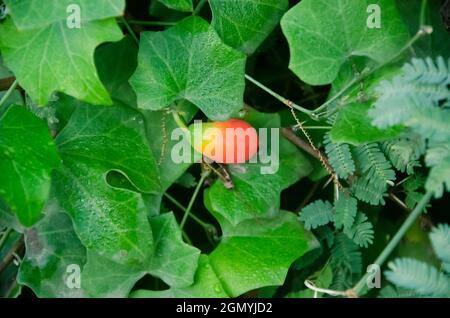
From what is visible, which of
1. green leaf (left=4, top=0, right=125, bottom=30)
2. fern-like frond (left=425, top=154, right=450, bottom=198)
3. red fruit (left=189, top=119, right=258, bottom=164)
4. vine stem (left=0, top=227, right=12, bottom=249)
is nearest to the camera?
fern-like frond (left=425, top=154, right=450, bottom=198)

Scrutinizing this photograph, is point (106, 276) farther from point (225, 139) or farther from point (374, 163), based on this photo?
point (374, 163)

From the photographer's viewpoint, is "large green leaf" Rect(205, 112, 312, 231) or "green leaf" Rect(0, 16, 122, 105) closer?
"green leaf" Rect(0, 16, 122, 105)

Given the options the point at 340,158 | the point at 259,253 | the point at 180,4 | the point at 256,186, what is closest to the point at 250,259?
the point at 259,253

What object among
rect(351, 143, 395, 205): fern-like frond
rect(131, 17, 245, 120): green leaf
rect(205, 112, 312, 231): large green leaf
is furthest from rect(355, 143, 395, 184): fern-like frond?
rect(131, 17, 245, 120): green leaf

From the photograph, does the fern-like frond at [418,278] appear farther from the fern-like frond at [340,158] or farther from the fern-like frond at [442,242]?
the fern-like frond at [340,158]

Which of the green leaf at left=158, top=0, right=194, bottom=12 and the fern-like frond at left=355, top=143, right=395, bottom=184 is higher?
the green leaf at left=158, top=0, right=194, bottom=12

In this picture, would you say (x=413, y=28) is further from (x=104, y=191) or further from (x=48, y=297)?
(x=48, y=297)

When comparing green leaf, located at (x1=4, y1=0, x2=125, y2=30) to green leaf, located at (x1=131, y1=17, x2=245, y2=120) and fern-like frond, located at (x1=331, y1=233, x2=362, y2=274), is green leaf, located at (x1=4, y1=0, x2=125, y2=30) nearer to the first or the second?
green leaf, located at (x1=131, y1=17, x2=245, y2=120)
